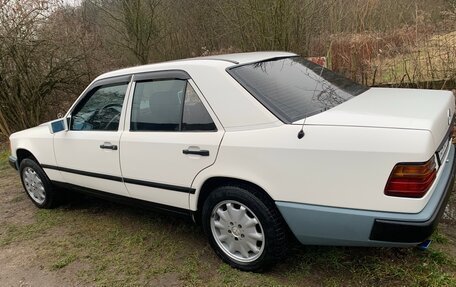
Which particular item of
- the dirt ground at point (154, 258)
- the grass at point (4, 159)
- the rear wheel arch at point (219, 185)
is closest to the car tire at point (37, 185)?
A: the dirt ground at point (154, 258)

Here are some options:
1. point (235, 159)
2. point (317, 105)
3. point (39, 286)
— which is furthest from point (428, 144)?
point (39, 286)

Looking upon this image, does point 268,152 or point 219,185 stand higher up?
point 268,152

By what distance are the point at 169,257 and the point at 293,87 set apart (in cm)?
179

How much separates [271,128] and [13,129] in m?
8.99

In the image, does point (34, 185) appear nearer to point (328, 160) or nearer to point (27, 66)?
point (328, 160)

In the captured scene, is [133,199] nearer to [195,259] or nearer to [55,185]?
[195,259]

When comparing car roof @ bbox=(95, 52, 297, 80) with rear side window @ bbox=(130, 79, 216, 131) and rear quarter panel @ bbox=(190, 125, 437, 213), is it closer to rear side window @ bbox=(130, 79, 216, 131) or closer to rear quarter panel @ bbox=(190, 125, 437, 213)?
rear side window @ bbox=(130, 79, 216, 131)

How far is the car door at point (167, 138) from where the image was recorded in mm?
2902

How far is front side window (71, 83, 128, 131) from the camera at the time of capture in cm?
361

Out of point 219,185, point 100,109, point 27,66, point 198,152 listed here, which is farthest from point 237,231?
point 27,66

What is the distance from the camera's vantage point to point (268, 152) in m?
2.54

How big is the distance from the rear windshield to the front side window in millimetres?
1305

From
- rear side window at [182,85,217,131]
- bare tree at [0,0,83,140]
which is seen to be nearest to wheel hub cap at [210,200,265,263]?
rear side window at [182,85,217,131]

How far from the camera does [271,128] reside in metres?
2.56
